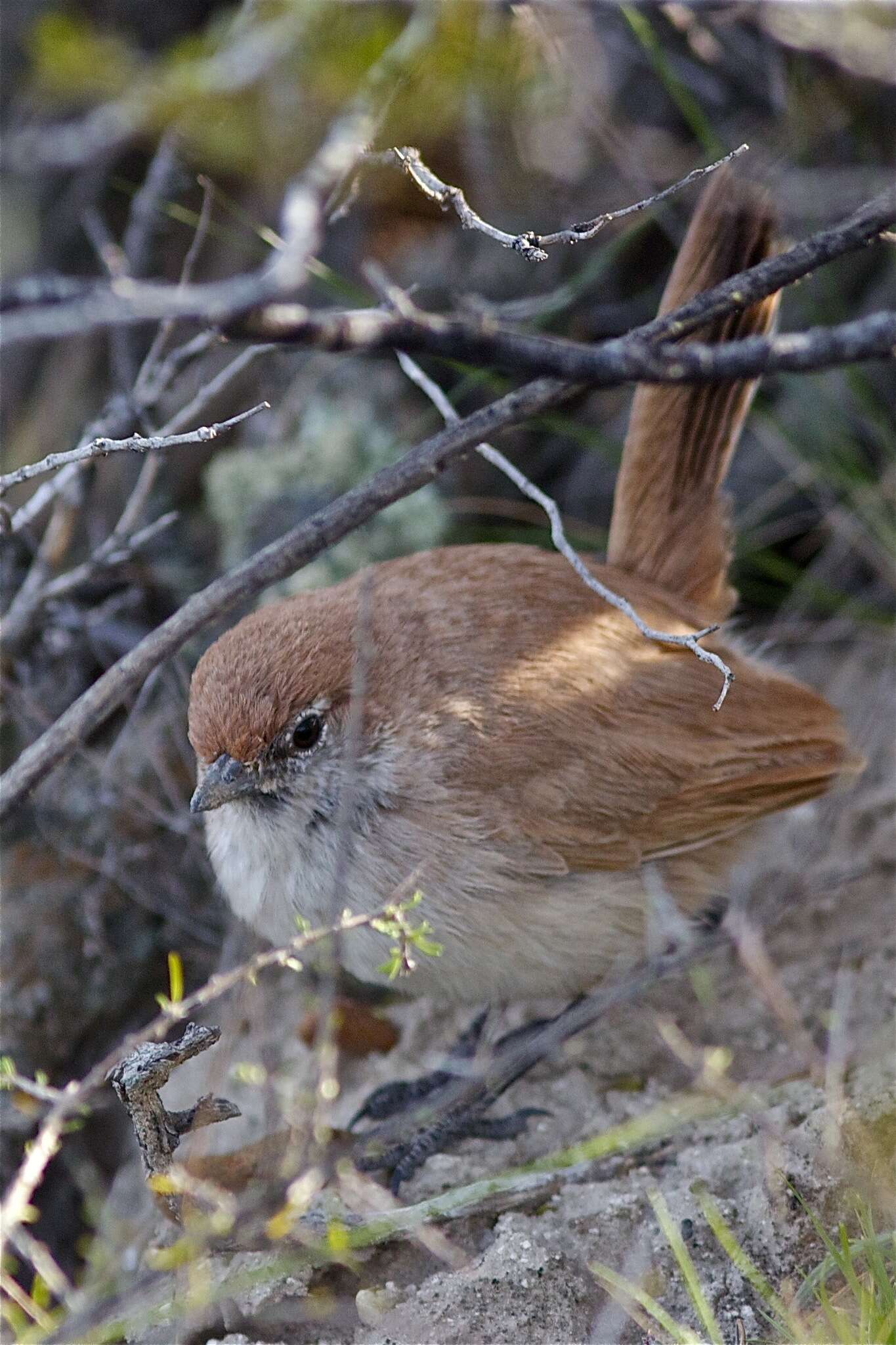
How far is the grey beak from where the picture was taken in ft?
9.45

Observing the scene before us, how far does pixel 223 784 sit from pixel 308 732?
24 cm

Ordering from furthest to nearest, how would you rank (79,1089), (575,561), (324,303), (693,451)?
(324,303) < (693,451) < (575,561) < (79,1089)

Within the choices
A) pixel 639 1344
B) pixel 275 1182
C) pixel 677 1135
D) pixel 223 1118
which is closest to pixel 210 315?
pixel 223 1118

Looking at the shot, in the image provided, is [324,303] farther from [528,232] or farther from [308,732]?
[528,232]

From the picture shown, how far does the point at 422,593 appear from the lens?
10.7ft

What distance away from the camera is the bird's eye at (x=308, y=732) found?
2988mm

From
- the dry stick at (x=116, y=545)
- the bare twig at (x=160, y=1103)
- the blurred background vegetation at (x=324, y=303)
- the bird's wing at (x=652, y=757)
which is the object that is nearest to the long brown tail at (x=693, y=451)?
the bird's wing at (x=652, y=757)

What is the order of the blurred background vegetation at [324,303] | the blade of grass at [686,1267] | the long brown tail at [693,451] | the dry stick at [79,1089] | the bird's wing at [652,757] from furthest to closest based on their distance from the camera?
the blurred background vegetation at [324,303], the long brown tail at [693,451], the bird's wing at [652,757], the blade of grass at [686,1267], the dry stick at [79,1089]

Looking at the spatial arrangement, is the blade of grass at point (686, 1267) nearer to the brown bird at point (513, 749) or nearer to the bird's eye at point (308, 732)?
the brown bird at point (513, 749)

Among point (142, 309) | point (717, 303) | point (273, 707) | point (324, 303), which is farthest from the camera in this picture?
point (324, 303)

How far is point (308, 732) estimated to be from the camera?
118 inches

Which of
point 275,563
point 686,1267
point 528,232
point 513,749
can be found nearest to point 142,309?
point 528,232

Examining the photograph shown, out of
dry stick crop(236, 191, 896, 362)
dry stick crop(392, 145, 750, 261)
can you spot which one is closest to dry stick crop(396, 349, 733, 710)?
dry stick crop(392, 145, 750, 261)

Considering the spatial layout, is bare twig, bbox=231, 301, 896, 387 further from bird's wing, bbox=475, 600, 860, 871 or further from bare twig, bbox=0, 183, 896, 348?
bird's wing, bbox=475, 600, 860, 871
